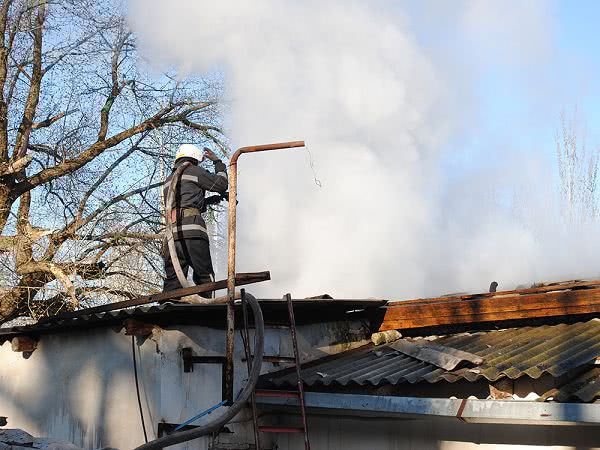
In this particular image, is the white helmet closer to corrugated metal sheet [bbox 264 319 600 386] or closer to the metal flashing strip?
corrugated metal sheet [bbox 264 319 600 386]

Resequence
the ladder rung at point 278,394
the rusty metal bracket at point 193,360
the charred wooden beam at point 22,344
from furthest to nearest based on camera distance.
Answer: the charred wooden beam at point 22,344 → the rusty metal bracket at point 193,360 → the ladder rung at point 278,394

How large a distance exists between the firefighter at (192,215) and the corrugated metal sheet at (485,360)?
1467mm

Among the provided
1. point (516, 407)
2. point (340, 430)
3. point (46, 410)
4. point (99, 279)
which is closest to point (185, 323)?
point (340, 430)

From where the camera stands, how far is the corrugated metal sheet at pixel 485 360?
5914 mm

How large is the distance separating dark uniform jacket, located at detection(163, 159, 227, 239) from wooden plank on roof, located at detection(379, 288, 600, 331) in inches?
86.2

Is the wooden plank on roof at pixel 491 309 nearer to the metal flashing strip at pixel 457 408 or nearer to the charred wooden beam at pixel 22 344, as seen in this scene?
the metal flashing strip at pixel 457 408

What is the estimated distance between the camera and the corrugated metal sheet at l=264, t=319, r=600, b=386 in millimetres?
5914

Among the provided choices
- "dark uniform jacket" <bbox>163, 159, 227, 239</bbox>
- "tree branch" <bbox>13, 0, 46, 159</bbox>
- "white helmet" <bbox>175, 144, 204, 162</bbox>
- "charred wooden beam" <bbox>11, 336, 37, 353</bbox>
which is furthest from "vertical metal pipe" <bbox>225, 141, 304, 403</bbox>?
"tree branch" <bbox>13, 0, 46, 159</bbox>

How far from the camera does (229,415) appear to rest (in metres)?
5.69

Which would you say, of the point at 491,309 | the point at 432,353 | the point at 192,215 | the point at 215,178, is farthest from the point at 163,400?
the point at 491,309

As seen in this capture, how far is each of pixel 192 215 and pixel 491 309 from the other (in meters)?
3.08

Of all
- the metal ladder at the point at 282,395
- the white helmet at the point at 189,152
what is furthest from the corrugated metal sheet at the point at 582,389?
the white helmet at the point at 189,152

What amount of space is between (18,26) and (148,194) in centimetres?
407

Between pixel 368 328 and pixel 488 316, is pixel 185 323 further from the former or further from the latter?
pixel 488 316
